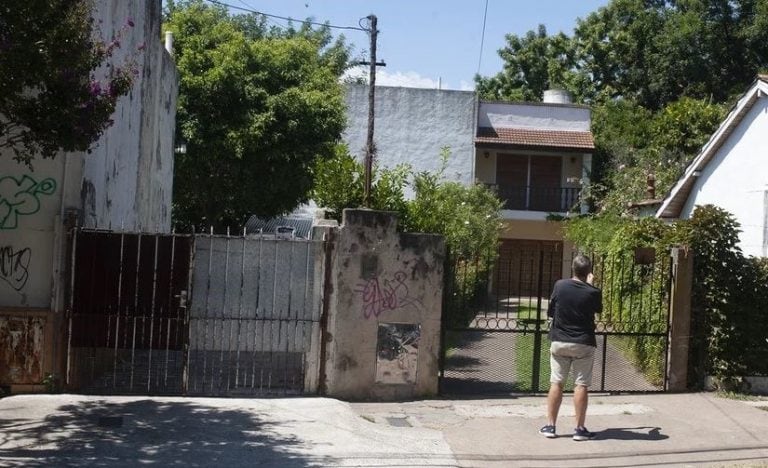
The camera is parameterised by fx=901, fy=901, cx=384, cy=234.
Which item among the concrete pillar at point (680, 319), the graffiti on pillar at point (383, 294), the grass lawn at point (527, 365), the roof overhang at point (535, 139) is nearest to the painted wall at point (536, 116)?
the roof overhang at point (535, 139)

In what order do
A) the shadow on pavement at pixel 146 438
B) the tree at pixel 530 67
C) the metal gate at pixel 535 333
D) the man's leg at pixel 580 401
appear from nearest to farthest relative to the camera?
1. the shadow on pavement at pixel 146 438
2. the man's leg at pixel 580 401
3. the metal gate at pixel 535 333
4. the tree at pixel 530 67

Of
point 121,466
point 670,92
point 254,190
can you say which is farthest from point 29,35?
point 670,92

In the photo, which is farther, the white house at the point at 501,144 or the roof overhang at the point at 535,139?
the roof overhang at the point at 535,139

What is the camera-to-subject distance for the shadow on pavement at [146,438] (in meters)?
7.34

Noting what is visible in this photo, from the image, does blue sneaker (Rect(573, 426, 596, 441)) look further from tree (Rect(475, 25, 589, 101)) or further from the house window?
tree (Rect(475, 25, 589, 101))

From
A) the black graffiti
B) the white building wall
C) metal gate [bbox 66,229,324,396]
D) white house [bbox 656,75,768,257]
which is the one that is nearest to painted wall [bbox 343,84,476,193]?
white house [bbox 656,75,768,257]

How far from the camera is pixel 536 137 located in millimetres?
30438

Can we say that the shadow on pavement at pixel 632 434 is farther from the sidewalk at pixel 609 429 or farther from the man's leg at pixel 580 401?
the man's leg at pixel 580 401

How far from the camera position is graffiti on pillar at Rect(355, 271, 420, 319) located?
32.3 feet

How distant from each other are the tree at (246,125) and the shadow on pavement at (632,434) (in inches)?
613

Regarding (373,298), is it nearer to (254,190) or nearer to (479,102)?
(254,190)

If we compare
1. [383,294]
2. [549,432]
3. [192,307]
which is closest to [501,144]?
[383,294]

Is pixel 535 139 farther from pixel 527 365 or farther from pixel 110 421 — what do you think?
pixel 110 421

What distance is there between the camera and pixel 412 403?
9859mm
